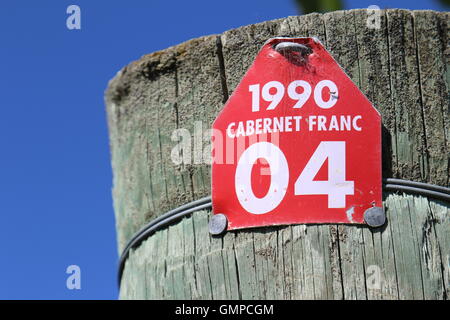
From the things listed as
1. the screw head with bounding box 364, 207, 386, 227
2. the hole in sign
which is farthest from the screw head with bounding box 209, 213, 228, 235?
the screw head with bounding box 364, 207, 386, 227

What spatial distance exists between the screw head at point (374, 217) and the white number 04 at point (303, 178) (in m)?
0.08

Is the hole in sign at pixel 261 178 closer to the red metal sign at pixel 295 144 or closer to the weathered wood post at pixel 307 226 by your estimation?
the red metal sign at pixel 295 144

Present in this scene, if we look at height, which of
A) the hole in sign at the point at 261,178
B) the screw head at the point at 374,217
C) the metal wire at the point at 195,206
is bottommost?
the screw head at the point at 374,217

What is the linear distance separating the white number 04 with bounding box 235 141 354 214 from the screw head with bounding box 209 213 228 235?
0.08 metres

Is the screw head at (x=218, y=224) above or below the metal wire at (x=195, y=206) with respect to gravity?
below

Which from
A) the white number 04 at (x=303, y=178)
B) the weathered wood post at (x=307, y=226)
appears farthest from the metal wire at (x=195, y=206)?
the white number 04 at (x=303, y=178)

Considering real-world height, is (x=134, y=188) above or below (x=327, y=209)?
above

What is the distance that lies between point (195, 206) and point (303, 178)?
0.38m

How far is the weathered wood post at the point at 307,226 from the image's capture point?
2.49 metres

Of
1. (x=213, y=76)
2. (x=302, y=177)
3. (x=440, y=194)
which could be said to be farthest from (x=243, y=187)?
(x=440, y=194)

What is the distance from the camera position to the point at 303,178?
257 centimetres

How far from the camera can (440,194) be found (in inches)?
102

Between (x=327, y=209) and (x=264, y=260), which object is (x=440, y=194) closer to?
(x=327, y=209)

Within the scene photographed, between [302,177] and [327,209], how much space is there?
123mm
